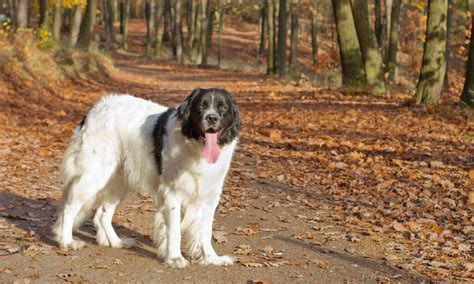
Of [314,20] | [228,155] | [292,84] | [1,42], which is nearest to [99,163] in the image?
[228,155]

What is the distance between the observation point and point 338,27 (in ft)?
71.2

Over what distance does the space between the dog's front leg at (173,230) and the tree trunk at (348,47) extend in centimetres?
1582

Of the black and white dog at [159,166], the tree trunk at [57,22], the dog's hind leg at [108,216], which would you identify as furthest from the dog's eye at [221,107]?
the tree trunk at [57,22]

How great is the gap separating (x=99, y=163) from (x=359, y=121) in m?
9.89

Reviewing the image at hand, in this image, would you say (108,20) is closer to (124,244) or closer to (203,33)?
(203,33)

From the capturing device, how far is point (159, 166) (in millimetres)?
6277

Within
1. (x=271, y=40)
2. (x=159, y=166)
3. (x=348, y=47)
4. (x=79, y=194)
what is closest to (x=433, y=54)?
(x=348, y=47)

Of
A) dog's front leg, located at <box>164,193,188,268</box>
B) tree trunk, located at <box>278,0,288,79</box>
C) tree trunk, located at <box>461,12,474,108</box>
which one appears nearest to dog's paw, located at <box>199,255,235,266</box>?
dog's front leg, located at <box>164,193,188,268</box>

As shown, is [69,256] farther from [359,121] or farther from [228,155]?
[359,121]

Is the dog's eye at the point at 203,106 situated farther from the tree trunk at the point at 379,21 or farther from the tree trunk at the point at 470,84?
the tree trunk at the point at 379,21

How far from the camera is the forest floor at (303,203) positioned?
6.02 m

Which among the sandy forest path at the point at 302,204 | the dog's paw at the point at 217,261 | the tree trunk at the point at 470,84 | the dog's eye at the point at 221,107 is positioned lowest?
the sandy forest path at the point at 302,204

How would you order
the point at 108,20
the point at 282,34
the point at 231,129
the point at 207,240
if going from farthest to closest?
the point at 108,20 < the point at 282,34 < the point at 207,240 < the point at 231,129

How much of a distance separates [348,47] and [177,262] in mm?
16526
